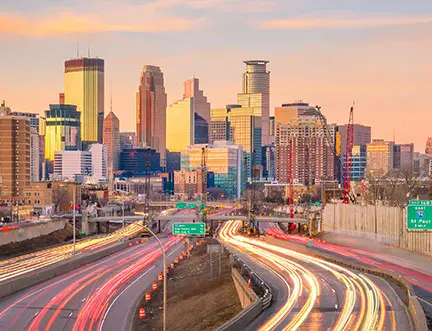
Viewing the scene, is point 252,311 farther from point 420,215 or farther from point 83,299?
point 83,299

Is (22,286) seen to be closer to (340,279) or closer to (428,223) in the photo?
(340,279)

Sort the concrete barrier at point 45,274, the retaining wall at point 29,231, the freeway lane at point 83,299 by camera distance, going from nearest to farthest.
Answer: the freeway lane at point 83,299, the concrete barrier at point 45,274, the retaining wall at point 29,231

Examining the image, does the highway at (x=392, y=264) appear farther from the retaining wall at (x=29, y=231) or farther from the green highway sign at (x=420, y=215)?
the retaining wall at (x=29, y=231)

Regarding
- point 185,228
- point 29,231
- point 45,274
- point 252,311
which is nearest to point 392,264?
point 185,228

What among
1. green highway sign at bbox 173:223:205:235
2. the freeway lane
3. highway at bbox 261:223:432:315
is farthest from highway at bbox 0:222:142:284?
highway at bbox 261:223:432:315

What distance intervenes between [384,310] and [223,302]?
20.7 m

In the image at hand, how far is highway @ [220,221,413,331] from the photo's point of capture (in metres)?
47.9

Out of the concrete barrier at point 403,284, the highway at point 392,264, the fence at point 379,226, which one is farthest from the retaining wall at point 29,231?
the fence at point 379,226

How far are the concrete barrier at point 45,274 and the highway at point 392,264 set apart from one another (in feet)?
88.4

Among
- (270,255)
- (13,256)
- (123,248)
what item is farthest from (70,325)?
(123,248)

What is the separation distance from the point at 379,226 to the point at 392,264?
20.5 m

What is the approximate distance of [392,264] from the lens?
83.1 metres

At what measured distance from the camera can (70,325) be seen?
61.9 metres

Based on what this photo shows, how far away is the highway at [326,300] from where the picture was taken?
4794cm
